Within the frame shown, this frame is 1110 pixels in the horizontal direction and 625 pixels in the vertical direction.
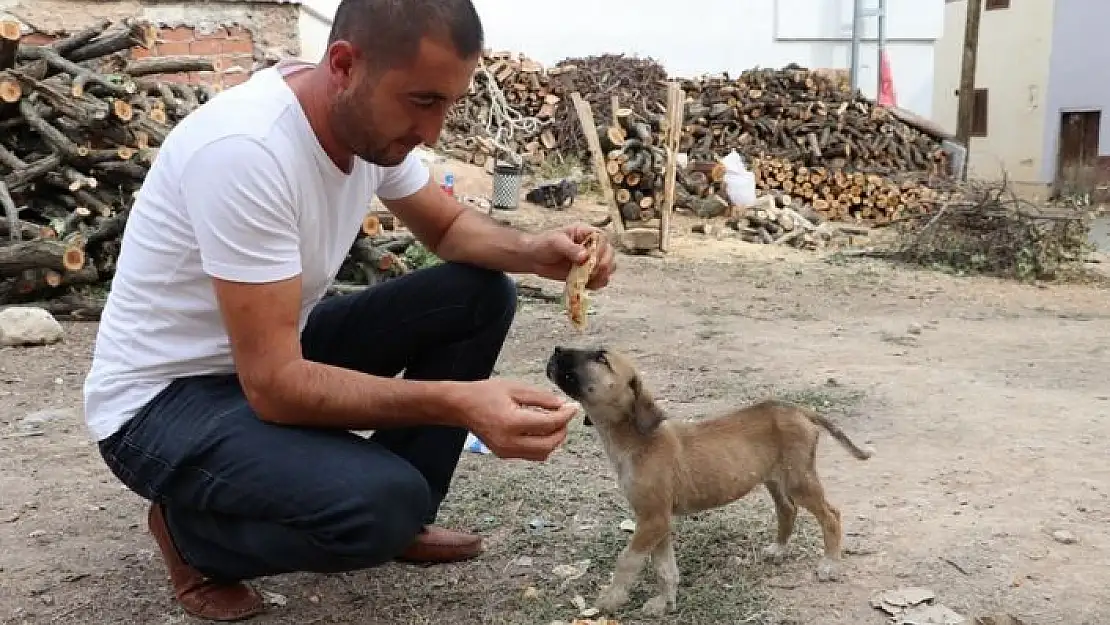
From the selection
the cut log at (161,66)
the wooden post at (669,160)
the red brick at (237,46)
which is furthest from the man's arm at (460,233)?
the red brick at (237,46)

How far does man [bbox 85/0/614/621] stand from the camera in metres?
2.44

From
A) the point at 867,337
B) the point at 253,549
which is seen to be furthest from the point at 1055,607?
the point at 867,337

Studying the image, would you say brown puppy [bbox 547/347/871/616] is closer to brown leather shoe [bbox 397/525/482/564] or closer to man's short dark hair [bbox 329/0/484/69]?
brown leather shoe [bbox 397/525/482/564]

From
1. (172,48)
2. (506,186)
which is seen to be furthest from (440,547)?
(172,48)

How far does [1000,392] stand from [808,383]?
0.95 metres

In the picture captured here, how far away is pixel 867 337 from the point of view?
6.95 metres

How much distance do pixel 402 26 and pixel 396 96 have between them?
0.17 meters

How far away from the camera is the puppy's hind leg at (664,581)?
308 cm

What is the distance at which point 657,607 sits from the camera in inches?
121

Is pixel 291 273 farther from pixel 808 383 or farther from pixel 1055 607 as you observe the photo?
pixel 808 383

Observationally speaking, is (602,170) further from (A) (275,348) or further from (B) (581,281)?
(A) (275,348)

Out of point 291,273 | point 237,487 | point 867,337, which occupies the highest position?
point 291,273

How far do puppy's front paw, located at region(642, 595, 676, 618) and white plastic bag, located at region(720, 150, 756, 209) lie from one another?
10363 millimetres

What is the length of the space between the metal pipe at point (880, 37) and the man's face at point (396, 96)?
2051 cm
